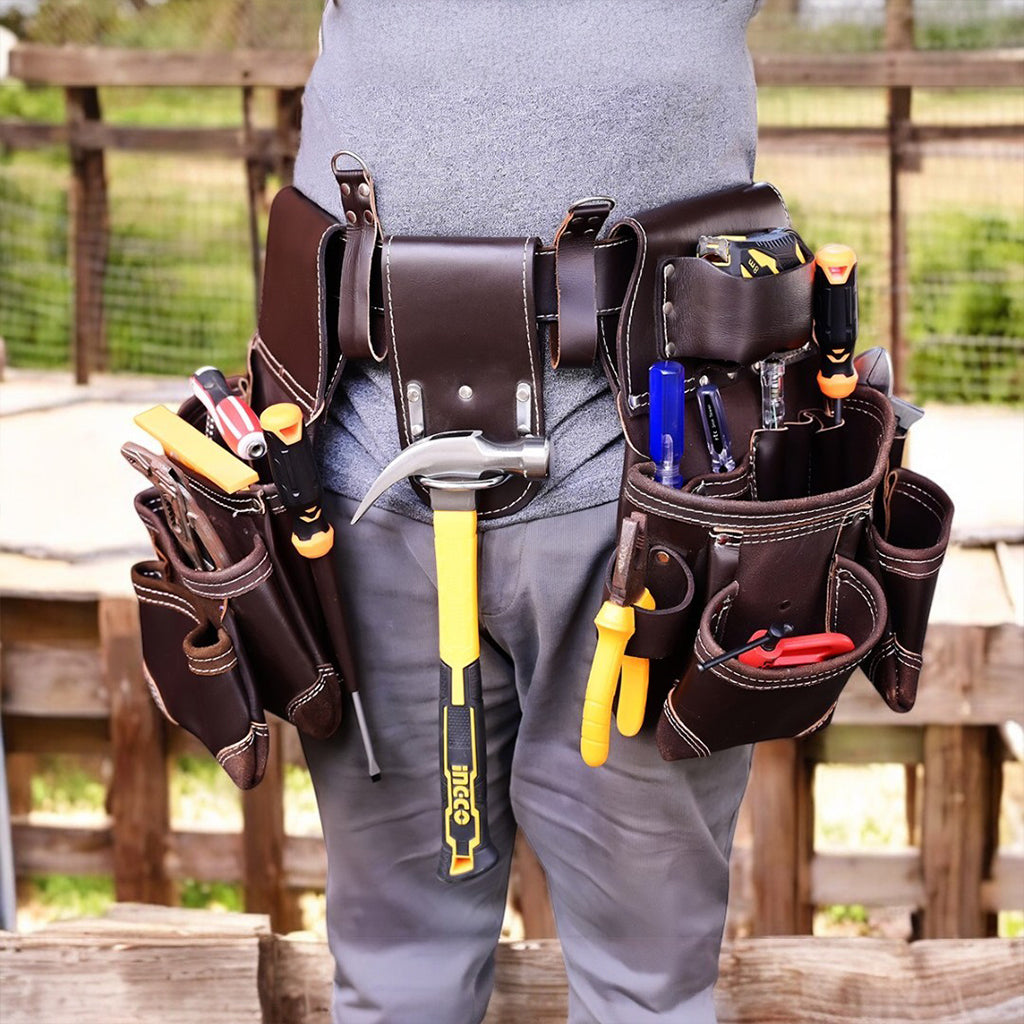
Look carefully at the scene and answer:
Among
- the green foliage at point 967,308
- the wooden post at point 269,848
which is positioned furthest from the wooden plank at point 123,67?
the wooden post at point 269,848

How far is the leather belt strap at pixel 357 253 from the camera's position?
1.26 meters

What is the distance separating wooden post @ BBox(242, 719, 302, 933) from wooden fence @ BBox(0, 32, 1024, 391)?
6.19 ft

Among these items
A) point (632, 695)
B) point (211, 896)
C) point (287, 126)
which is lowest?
point (211, 896)

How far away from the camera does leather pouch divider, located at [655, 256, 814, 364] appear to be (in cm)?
121

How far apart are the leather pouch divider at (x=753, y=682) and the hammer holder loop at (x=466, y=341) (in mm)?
222

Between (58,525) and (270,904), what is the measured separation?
882 millimetres

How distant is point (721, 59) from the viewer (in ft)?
4.12

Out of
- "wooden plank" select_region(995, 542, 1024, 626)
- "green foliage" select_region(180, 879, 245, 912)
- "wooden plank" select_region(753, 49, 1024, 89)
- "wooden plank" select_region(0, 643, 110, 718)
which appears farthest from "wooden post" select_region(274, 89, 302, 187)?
"wooden plank" select_region(995, 542, 1024, 626)

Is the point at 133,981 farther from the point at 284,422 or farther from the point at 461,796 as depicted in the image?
the point at 284,422

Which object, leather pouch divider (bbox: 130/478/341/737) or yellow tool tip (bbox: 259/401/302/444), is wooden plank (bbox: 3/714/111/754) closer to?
leather pouch divider (bbox: 130/478/341/737)

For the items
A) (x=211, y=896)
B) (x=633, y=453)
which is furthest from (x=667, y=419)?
(x=211, y=896)

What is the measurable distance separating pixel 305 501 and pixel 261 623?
0.13 meters

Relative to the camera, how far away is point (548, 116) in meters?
1.22

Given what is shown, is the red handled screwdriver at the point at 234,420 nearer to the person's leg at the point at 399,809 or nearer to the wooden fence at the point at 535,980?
the person's leg at the point at 399,809
